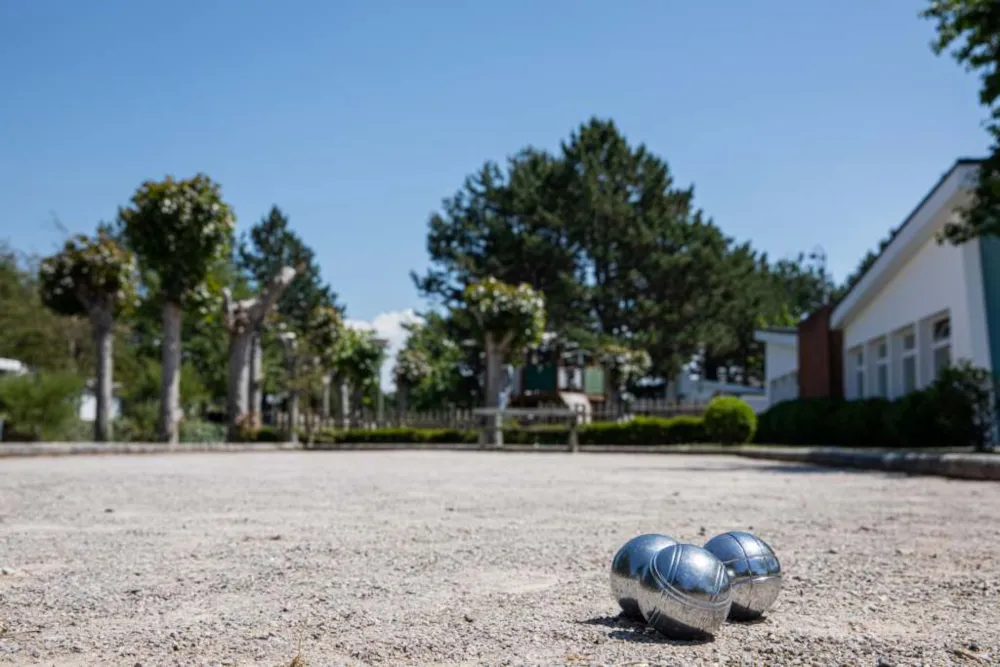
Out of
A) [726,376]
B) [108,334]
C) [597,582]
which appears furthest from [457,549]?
[726,376]

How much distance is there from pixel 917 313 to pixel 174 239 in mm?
17312

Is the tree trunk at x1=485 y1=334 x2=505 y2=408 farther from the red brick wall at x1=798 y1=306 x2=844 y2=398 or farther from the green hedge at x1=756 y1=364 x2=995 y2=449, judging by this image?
the red brick wall at x1=798 y1=306 x2=844 y2=398

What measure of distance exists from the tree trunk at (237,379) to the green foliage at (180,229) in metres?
3.33

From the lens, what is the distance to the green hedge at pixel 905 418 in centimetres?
1481

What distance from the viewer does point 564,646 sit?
2.73 meters

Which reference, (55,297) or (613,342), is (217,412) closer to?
(613,342)

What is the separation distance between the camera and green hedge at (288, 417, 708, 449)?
25.7 metres

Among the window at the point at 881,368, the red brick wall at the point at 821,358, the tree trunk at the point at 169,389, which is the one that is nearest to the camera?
the tree trunk at the point at 169,389

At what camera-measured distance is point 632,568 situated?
293 cm

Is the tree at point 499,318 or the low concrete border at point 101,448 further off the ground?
the tree at point 499,318

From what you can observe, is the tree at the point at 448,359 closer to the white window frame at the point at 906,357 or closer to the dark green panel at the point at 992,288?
the white window frame at the point at 906,357

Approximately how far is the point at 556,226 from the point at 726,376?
991 inches

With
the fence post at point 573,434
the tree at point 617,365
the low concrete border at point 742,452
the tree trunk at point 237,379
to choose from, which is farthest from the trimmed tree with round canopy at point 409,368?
the fence post at point 573,434

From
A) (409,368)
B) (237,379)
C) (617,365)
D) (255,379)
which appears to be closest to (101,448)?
(237,379)
